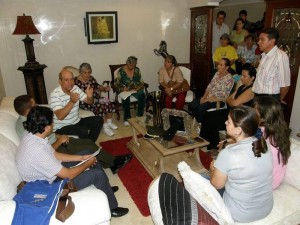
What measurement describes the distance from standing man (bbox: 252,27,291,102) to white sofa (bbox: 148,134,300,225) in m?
→ 1.21

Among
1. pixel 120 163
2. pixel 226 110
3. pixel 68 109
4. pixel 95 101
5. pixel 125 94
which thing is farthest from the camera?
pixel 125 94

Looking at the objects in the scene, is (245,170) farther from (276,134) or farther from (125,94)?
(125,94)

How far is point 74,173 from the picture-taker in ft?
6.06

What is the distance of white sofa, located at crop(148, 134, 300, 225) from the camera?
1504mm

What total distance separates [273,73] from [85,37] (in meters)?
3.29

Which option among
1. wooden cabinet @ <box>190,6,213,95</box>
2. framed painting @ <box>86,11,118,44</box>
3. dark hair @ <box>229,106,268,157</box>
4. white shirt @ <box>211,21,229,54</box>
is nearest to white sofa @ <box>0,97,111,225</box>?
dark hair @ <box>229,106,268,157</box>

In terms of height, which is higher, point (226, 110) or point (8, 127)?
point (8, 127)

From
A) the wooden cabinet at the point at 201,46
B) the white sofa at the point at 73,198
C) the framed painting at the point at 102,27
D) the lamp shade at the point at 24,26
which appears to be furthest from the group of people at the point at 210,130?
the lamp shade at the point at 24,26

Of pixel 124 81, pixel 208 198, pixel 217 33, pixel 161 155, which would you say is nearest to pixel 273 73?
pixel 161 155

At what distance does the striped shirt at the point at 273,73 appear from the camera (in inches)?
113

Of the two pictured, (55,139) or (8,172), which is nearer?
(8,172)

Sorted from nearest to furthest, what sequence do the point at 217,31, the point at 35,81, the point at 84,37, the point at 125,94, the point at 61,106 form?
the point at 61,106, the point at 35,81, the point at 125,94, the point at 84,37, the point at 217,31

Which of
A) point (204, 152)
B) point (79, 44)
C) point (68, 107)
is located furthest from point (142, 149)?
point (79, 44)

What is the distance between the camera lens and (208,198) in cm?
146
